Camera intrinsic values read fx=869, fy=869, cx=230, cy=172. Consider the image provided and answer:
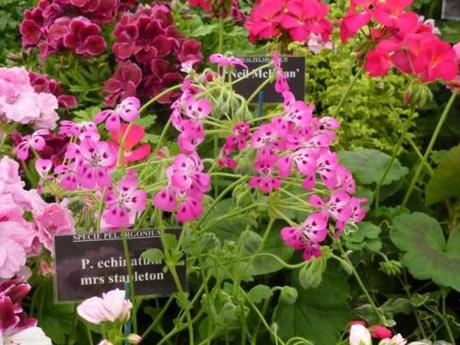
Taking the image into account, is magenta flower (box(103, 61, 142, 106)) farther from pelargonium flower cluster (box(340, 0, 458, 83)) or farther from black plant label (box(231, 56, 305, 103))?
pelargonium flower cluster (box(340, 0, 458, 83))

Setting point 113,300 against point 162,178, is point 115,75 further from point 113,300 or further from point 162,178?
point 113,300

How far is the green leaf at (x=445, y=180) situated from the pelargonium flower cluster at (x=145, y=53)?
2.15 feet

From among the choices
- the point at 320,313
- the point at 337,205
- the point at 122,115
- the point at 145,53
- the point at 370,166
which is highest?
the point at 122,115

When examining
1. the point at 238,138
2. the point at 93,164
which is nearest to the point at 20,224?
the point at 93,164

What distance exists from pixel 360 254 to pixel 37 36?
3.62 ft

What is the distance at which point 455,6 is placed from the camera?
83.3 inches

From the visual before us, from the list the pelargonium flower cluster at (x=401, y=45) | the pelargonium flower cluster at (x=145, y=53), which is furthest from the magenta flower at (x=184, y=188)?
the pelargonium flower cluster at (x=145, y=53)

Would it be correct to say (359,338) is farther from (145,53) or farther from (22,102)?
(145,53)

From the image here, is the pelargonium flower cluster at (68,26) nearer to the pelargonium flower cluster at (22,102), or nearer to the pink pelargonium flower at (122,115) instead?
the pelargonium flower cluster at (22,102)

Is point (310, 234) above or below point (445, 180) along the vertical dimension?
above

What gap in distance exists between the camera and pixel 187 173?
3.49 ft

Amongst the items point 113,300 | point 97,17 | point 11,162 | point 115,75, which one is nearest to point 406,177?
point 115,75

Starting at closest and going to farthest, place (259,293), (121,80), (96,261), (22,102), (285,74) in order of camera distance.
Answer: (96,261)
(259,293)
(22,102)
(285,74)
(121,80)

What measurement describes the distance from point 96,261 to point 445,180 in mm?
885
